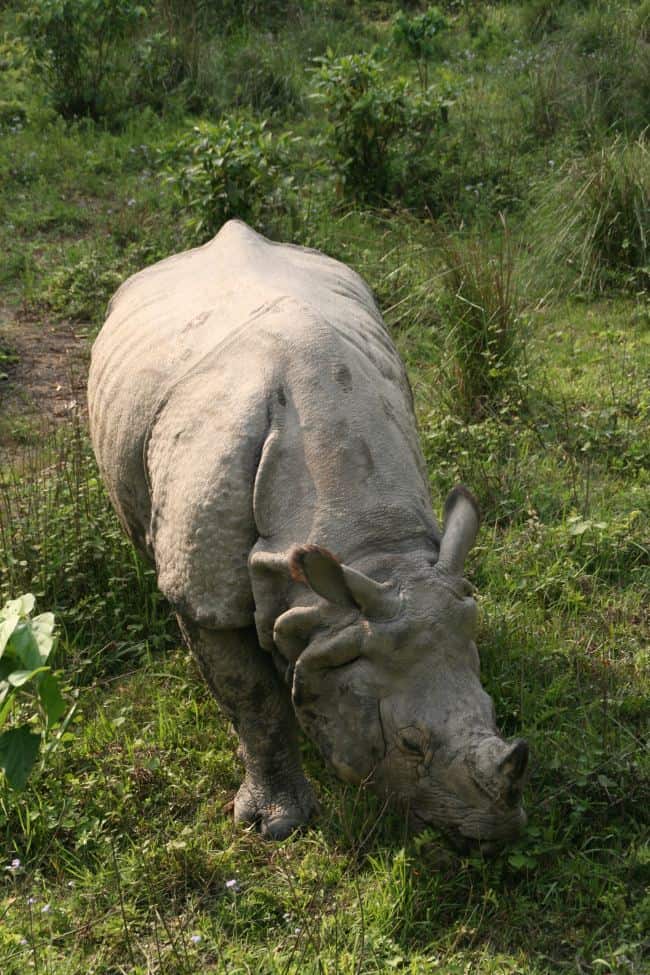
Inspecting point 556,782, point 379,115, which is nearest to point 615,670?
point 556,782

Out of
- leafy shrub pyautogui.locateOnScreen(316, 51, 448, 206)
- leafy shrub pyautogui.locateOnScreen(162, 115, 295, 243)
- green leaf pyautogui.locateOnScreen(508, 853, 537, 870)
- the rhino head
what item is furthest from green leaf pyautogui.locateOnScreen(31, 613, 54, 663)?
leafy shrub pyautogui.locateOnScreen(316, 51, 448, 206)

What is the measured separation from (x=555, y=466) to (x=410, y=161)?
4019 millimetres

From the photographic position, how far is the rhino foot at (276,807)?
4223 mm

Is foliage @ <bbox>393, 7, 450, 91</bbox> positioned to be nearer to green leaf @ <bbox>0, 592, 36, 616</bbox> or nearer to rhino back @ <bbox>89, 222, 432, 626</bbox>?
rhino back @ <bbox>89, 222, 432, 626</bbox>

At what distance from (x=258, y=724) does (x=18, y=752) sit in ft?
2.77

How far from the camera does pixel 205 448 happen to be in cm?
402

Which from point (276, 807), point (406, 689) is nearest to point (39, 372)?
point (276, 807)

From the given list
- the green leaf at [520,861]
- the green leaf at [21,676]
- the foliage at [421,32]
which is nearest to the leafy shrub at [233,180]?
the foliage at [421,32]

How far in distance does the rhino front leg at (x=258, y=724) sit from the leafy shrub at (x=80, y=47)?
7889 millimetres

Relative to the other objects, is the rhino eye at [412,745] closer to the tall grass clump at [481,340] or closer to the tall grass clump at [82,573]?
the tall grass clump at [82,573]

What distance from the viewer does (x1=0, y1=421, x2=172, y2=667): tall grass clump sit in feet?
17.5

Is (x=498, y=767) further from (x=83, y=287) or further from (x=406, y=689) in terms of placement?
(x=83, y=287)

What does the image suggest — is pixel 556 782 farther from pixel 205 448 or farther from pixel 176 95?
pixel 176 95

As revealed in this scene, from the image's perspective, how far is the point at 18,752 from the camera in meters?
3.70
